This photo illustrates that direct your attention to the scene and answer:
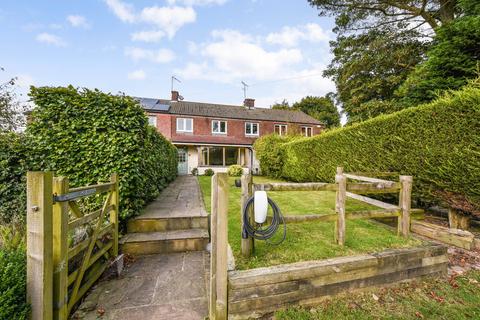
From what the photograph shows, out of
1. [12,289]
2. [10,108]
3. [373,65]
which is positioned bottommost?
[12,289]

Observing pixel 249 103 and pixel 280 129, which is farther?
pixel 249 103

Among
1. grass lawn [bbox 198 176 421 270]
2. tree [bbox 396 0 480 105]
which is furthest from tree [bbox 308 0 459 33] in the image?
grass lawn [bbox 198 176 421 270]

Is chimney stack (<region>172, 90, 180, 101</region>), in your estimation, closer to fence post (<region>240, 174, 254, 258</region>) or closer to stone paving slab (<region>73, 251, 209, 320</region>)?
stone paving slab (<region>73, 251, 209, 320</region>)

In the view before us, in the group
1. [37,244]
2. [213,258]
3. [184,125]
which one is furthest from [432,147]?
[184,125]

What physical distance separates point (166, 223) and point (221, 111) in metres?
17.6

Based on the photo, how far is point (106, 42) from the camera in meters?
9.88

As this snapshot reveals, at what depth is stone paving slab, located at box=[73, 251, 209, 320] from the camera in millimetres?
2080

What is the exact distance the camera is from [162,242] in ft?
11.3

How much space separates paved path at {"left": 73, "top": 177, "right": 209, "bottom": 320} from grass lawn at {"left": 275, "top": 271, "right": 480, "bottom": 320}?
101 cm

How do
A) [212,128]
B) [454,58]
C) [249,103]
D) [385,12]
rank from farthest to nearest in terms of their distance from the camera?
1. [249,103]
2. [212,128]
3. [385,12]
4. [454,58]

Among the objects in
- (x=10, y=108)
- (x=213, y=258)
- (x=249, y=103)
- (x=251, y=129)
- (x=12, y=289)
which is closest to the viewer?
(x=12, y=289)

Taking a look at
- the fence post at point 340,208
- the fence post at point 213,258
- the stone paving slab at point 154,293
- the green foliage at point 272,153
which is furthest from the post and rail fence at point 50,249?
the green foliage at point 272,153

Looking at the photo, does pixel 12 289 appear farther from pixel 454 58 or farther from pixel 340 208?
pixel 454 58

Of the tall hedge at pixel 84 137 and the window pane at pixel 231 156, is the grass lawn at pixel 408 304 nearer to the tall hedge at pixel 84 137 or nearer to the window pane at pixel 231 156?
the tall hedge at pixel 84 137
